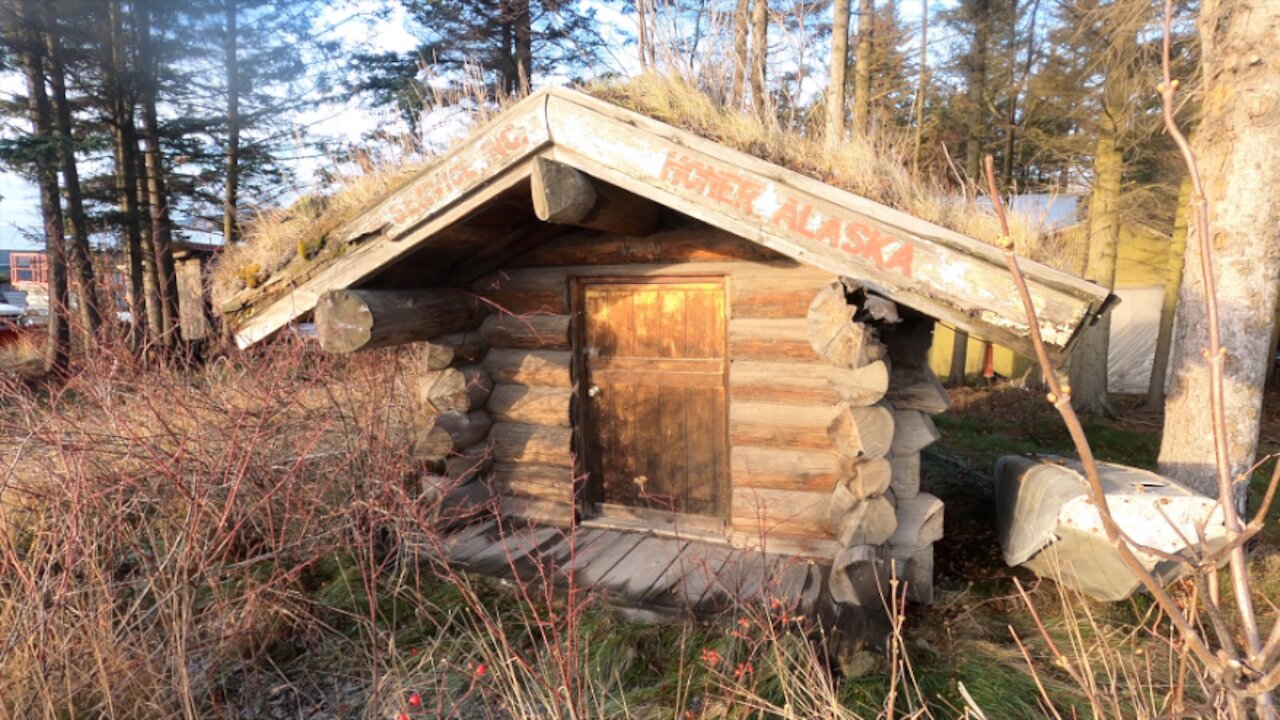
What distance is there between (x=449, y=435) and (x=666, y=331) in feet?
6.30

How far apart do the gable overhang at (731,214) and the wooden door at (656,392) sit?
1.35 m

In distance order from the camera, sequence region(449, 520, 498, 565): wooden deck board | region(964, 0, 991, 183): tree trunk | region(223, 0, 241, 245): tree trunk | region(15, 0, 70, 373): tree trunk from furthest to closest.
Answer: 1. region(223, 0, 241, 245): tree trunk
2. region(964, 0, 991, 183): tree trunk
3. region(15, 0, 70, 373): tree trunk
4. region(449, 520, 498, 565): wooden deck board

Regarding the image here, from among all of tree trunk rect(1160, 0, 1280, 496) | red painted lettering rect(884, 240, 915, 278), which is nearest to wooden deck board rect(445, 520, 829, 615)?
red painted lettering rect(884, 240, 915, 278)

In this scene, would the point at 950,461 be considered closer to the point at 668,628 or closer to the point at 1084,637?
the point at 1084,637

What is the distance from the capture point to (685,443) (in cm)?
510

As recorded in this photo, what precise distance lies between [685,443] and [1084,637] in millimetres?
2797

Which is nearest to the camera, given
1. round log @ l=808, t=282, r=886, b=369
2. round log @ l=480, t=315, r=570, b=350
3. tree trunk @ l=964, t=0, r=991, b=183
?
round log @ l=808, t=282, r=886, b=369

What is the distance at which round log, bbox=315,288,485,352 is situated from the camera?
427cm

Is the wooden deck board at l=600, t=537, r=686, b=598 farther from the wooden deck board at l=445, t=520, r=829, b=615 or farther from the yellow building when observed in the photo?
the yellow building

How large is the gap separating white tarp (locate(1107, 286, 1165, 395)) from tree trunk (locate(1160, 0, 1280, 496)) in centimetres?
1098

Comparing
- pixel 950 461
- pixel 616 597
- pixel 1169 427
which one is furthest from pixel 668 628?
pixel 950 461

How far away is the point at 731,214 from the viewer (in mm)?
3559

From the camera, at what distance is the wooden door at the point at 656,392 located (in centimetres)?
496

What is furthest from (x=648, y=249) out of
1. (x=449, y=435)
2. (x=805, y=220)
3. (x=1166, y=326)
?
(x=1166, y=326)
